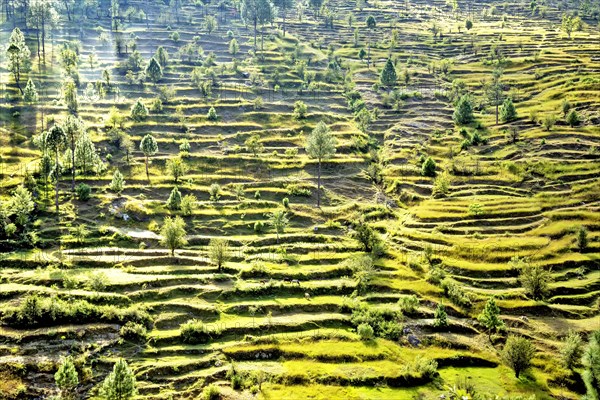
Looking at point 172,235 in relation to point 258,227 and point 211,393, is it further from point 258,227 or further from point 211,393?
point 211,393

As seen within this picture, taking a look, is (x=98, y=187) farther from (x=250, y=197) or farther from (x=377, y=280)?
(x=377, y=280)

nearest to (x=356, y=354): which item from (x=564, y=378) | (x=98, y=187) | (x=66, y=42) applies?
(x=564, y=378)

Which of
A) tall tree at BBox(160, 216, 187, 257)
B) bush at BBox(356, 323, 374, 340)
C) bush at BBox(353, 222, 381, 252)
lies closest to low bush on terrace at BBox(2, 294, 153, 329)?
tall tree at BBox(160, 216, 187, 257)

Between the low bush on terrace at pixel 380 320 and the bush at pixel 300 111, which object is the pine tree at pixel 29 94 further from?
the low bush on terrace at pixel 380 320

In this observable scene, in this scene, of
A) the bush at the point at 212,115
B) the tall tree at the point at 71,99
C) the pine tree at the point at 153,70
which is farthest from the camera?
the pine tree at the point at 153,70

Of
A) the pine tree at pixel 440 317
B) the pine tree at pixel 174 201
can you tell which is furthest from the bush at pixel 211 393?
the pine tree at pixel 174 201

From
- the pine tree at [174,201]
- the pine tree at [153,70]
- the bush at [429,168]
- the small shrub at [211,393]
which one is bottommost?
the small shrub at [211,393]

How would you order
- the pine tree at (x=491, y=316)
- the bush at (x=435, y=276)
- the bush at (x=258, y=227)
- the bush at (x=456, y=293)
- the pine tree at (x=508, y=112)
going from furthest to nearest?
1. the pine tree at (x=508, y=112)
2. the bush at (x=258, y=227)
3. the bush at (x=435, y=276)
4. the bush at (x=456, y=293)
5. the pine tree at (x=491, y=316)
